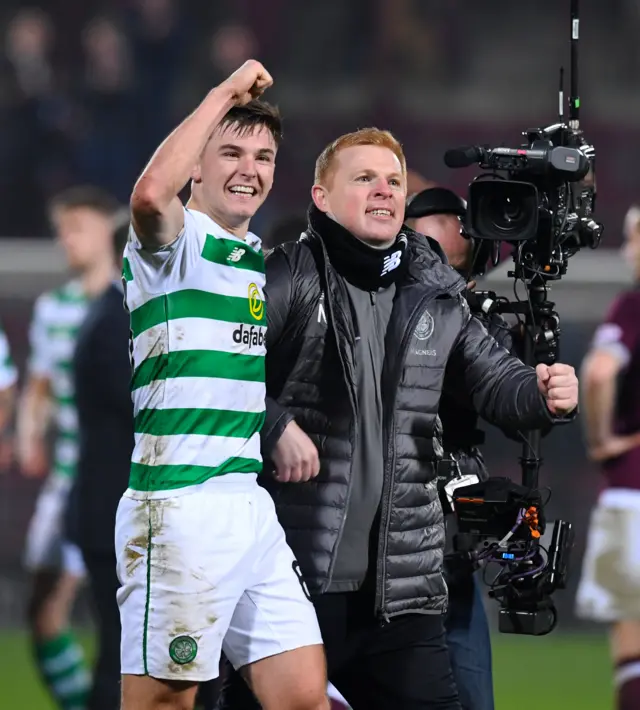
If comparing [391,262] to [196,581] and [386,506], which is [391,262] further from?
[196,581]

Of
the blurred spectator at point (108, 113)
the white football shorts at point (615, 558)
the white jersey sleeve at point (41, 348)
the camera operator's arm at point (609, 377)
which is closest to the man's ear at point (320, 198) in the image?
the camera operator's arm at point (609, 377)

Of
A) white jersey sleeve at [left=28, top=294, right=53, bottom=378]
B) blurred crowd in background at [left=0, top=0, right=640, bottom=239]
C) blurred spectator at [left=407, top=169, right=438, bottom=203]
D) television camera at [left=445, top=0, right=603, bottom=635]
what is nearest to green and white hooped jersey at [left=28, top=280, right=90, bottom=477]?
white jersey sleeve at [left=28, top=294, right=53, bottom=378]

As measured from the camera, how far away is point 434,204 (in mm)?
3936

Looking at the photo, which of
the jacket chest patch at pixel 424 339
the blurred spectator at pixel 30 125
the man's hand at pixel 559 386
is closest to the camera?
the man's hand at pixel 559 386

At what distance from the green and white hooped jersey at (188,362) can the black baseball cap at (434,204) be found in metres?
1.05

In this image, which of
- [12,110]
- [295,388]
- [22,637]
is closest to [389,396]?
[295,388]

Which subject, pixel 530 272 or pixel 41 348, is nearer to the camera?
pixel 530 272

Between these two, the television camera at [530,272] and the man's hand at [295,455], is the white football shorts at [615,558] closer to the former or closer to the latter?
the television camera at [530,272]

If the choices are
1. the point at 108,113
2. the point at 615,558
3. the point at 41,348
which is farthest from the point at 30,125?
the point at 615,558

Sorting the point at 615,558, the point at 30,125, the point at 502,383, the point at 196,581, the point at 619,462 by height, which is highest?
the point at 30,125

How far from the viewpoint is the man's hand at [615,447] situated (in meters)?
5.69

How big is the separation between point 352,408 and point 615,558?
3.07m

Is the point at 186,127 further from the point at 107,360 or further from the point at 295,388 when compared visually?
the point at 107,360

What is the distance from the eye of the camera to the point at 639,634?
577 cm
